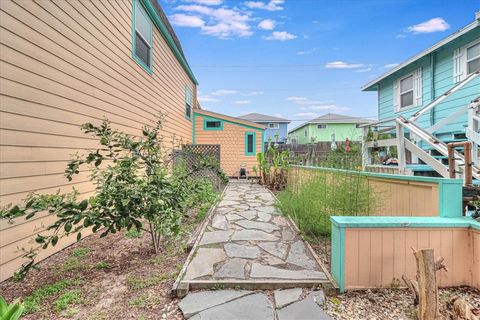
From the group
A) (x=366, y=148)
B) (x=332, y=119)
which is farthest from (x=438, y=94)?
(x=332, y=119)

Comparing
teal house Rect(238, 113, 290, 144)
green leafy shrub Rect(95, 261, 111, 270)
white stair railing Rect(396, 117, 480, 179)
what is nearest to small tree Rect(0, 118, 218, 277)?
green leafy shrub Rect(95, 261, 111, 270)

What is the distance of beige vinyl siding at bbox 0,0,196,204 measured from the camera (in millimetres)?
2652

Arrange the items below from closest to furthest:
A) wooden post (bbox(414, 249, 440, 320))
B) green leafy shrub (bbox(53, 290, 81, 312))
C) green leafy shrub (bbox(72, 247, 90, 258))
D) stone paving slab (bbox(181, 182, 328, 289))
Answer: wooden post (bbox(414, 249, 440, 320)), green leafy shrub (bbox(53, 290, 81, 312)), stone paving slab (bbox(181, 182, 328, 289)), green leafy shrub (bbox(72, 247, 90, 258))

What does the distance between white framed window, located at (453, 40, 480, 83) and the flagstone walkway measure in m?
6.23

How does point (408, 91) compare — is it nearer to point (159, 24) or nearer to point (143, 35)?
point (159, 24)

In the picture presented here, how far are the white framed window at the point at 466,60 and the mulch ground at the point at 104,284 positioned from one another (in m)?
7.81

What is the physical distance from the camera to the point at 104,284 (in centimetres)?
248

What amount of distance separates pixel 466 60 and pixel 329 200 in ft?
20.3

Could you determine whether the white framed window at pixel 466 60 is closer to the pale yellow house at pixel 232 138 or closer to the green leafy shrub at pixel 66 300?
the pale yellow house at pixel 232 138

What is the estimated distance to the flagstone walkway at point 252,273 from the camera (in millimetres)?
2031

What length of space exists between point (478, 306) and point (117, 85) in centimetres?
565

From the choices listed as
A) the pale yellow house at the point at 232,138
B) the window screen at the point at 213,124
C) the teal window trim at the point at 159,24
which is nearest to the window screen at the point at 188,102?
the pale yellow house at the point at 232,138

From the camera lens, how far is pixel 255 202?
6.37 m

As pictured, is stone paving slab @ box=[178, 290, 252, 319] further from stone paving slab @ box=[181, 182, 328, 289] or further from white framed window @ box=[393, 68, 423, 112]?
white framed window @ box=[393, 68, 423, 112]
